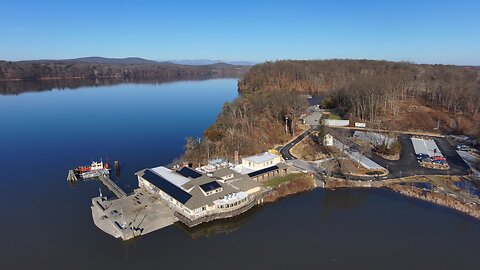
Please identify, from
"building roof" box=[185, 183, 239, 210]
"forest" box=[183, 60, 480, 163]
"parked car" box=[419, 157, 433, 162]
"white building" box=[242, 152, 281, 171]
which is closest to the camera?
"building roof" box=[185, 183, 239, 210]

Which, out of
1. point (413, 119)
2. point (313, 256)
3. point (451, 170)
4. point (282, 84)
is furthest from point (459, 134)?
point (282, 84)

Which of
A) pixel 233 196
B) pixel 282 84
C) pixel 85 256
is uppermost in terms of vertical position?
pixel 282 84

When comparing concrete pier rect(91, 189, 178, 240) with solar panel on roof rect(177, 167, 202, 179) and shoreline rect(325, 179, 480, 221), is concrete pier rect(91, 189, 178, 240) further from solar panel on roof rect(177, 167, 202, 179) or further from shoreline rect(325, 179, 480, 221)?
shoreline rect(325, 179, 480, 221)

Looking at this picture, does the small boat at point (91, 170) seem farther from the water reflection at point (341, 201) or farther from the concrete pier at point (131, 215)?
the water reflection at point (341, 201)

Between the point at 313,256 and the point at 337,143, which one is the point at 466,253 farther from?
the point at 337,143

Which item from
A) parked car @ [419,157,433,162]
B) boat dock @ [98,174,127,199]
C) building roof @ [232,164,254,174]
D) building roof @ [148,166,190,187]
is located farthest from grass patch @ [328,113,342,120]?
boat dock @ [98,174,127,199]

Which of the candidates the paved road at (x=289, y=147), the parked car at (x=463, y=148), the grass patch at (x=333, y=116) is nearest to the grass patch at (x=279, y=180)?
the paved road at (x=289, y=147)
